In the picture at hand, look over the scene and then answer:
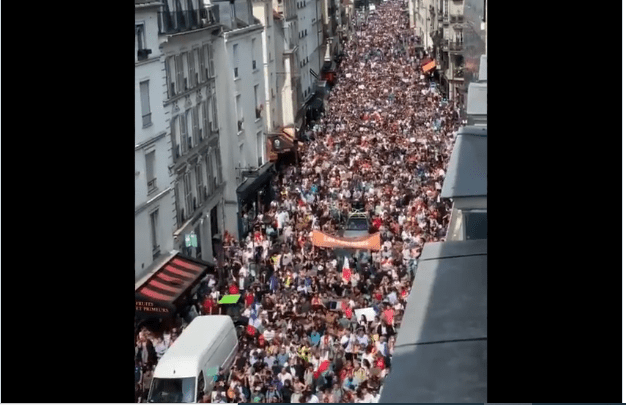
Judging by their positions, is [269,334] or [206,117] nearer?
[269,334]

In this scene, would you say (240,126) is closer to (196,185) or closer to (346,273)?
(196,185)

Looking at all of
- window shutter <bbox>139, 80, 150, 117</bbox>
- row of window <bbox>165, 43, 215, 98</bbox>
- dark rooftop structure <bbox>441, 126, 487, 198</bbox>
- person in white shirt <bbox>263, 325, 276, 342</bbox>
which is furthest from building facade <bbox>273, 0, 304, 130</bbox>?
dark rooftop structure <bbox>441, 126, 487, 198</bbox>

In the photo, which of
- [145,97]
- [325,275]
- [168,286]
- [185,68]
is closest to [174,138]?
[185,68]

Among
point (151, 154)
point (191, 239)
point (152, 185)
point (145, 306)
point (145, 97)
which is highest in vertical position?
point (145, 97)

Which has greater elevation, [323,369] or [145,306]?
[145,306]

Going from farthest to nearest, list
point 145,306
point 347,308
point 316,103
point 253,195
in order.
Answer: point 316,103 → point 253,195 → point 347,308 → point 145,306
